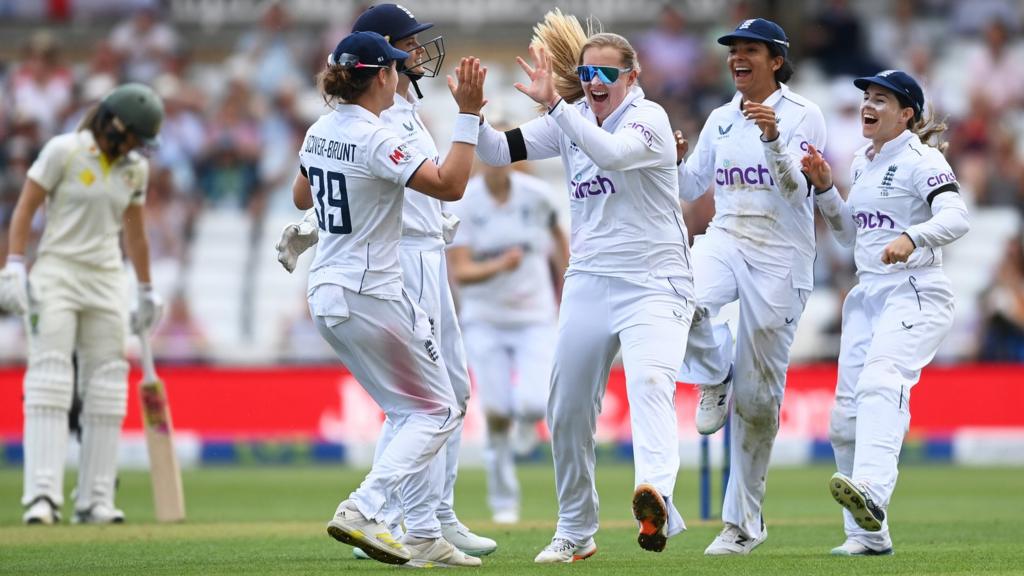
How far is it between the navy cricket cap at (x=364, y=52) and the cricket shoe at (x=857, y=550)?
3.25 metres

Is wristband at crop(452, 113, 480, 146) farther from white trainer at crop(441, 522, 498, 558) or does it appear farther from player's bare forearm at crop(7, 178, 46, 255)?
player's bare forearm at crop(7, 178, 46, 255)

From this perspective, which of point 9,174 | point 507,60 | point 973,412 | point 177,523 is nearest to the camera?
point 177,523

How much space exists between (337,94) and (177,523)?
169 inches

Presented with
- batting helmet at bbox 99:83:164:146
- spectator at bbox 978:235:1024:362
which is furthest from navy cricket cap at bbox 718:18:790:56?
spectator at bbox 978:235:1024:362

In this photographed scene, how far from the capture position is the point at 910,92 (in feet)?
28.0

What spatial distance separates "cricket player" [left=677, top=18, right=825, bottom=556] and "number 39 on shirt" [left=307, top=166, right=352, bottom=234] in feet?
6.56

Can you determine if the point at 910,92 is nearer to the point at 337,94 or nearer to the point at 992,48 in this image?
the point at 337,94

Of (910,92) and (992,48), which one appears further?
(992,48)

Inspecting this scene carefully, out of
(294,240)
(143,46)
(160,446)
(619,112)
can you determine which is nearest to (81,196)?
(160,446)

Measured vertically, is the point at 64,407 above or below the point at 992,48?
below

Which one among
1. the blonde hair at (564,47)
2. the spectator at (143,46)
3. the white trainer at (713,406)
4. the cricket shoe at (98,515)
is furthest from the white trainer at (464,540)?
the spectator at (143,46)

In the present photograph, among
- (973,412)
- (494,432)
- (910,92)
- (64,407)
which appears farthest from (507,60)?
(910,92)

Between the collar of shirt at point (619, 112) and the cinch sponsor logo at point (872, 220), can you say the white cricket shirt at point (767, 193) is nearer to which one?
the cinch sponsor logo at point (872, 220)

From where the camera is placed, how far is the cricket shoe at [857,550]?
8.41m
